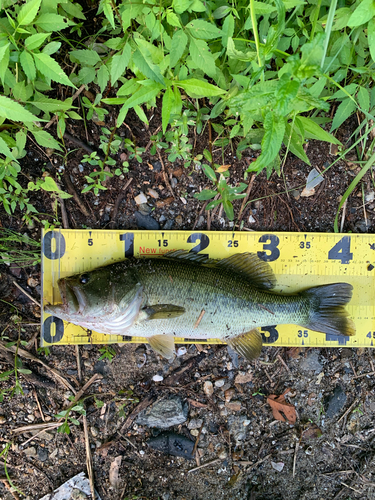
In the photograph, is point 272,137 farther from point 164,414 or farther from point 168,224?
point 164,414

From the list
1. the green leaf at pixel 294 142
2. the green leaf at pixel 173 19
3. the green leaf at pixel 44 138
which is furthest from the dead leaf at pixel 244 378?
the green leaf at pixel 173 19

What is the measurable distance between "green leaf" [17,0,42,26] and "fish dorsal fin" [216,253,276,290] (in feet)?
8.38

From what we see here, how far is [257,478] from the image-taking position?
3625mm

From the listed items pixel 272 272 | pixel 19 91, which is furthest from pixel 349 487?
pixel 19 91

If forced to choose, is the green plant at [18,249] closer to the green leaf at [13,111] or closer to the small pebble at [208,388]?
the green leaf at [13,111]

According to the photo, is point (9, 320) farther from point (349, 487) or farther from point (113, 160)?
point (349, 487)

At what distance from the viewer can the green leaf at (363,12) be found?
2.27 metres

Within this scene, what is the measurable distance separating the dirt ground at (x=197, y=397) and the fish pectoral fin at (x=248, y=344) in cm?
28

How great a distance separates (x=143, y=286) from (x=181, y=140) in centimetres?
153

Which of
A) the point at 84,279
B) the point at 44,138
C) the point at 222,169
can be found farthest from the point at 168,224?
the point at 44,138

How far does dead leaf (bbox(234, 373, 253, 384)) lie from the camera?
3.64 meters

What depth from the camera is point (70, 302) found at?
9.89 ft

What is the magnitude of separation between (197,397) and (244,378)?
558 mm

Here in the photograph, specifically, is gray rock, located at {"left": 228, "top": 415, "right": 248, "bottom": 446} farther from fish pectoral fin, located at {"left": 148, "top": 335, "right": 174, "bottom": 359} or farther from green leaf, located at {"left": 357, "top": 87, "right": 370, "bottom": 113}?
green leaf, located at {"left": 357, "top": 87, "right": 370, "bottom": 113}
